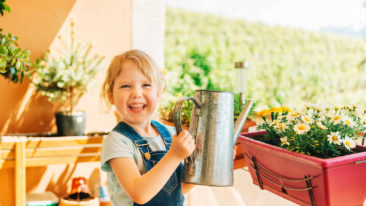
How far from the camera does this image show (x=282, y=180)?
79 cm

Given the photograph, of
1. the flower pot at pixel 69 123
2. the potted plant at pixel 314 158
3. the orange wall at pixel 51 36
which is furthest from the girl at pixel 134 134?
the orange wall at pixel 51 36

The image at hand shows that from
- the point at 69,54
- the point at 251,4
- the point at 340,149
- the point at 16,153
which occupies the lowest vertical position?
the point at 16,153

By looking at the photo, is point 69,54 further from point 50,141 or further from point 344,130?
point 344,130

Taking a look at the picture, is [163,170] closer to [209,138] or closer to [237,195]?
[209,138]

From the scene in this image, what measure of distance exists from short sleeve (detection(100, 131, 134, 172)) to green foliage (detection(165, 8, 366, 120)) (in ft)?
10.3

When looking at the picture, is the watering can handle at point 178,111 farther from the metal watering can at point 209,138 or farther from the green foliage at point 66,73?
the green foliage at point 66,73

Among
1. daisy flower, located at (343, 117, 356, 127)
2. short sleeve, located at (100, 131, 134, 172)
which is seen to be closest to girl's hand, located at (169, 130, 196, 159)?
short sleeve, located at (100, 131, 134, 172)

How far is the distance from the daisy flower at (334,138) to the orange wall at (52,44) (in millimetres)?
2266

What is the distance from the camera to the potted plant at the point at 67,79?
2430mm

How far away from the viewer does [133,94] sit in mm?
863

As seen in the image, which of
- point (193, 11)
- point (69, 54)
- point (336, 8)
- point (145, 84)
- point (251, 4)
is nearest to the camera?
point (145, 84)

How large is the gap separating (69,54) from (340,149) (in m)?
2.19

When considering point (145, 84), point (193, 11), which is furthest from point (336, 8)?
point (145, 84)

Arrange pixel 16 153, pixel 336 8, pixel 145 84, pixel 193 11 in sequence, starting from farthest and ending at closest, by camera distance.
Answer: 1. pixel 193 11
2. pixel 336 8
3. pixel 16 153
4. pixel 145 84
